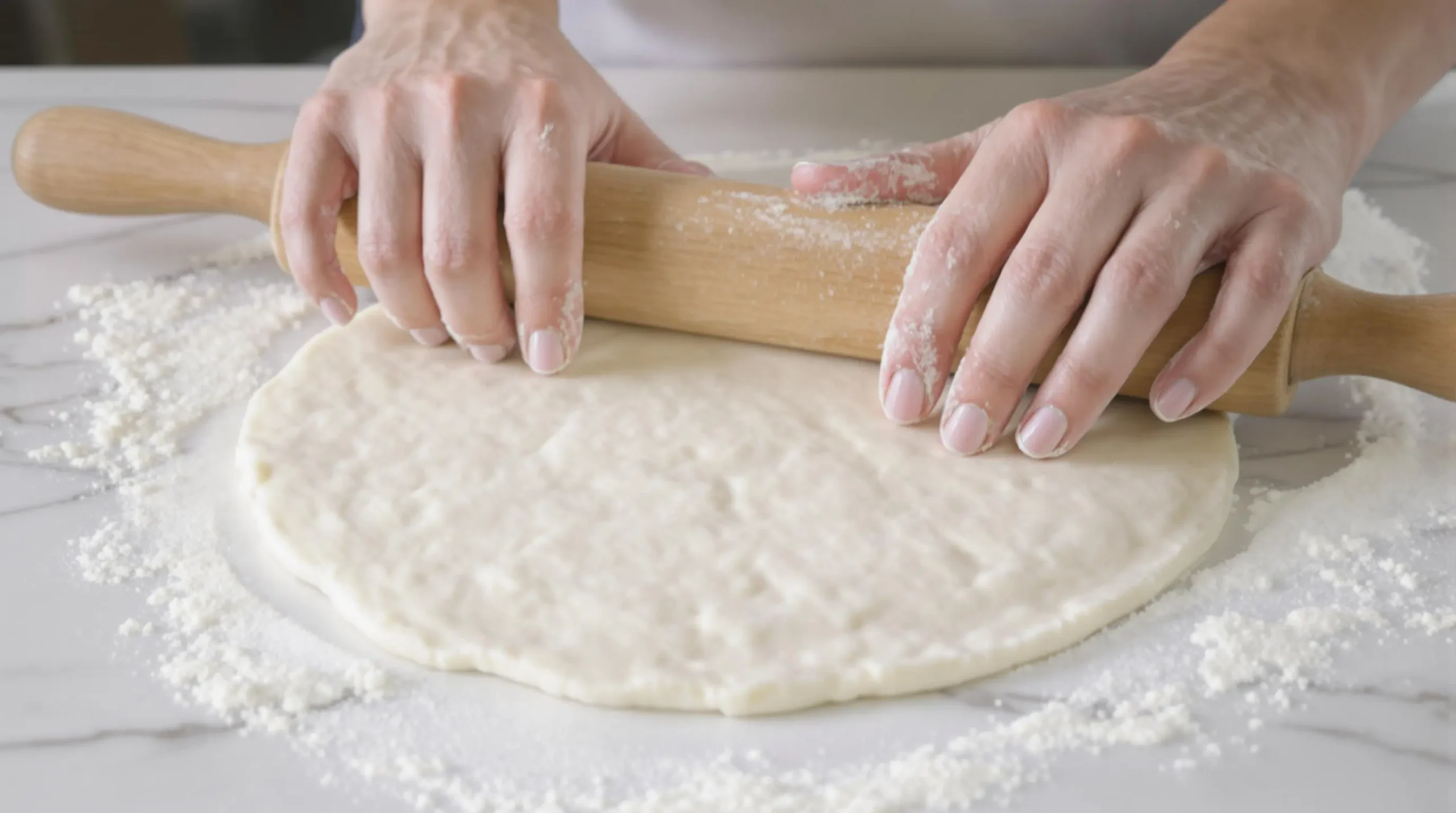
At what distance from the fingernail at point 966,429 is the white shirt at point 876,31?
1.09 m

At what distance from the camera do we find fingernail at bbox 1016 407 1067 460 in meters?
1.27

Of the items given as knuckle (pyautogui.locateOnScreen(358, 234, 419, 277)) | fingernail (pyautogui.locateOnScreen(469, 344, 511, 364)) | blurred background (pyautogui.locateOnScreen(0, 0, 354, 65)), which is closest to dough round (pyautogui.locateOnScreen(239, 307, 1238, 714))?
fingernail (pyautogui.locateOnScreen(469, 344, 511, 364))

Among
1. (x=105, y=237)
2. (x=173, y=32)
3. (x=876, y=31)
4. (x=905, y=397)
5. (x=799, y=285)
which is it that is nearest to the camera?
(x=905, y=397)

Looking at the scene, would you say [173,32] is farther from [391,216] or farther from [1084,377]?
[1084,377]

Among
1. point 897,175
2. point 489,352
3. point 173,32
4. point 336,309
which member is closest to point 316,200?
point 336,309

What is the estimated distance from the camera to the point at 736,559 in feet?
3.89

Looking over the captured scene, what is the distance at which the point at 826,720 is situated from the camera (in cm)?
107

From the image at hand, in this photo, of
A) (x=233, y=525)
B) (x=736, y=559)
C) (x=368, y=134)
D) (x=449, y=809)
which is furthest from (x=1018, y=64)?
(x=449, y=809)

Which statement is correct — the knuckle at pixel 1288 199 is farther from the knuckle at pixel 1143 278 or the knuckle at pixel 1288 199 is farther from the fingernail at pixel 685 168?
the fingernail at pixel 685 168

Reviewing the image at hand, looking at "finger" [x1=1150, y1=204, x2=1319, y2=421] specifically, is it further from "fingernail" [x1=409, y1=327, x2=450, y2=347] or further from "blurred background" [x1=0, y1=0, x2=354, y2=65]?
"blurred background" [x1=0, y1=0, x2=354, y2=65]

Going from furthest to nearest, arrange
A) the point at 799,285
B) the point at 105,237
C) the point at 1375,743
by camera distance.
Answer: the point at 105,237
the point at 799,285
the point at 1375,743

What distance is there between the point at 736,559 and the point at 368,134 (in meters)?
0.68

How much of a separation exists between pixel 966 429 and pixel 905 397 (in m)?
0.07

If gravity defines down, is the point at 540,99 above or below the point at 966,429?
above
